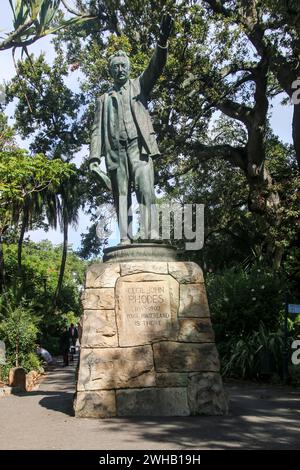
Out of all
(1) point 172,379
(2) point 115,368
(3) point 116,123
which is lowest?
(1) point 172,379

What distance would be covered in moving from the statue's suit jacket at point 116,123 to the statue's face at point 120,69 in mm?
131

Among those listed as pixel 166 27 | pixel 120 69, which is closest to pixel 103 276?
pixel 120 69

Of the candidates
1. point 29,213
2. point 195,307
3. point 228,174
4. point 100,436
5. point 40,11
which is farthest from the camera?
point 29,213

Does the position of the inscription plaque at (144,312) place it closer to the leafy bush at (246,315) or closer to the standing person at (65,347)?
the leafy bush at (246,315)

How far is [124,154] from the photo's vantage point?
23.3 ft

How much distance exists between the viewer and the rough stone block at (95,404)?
5.93 meters

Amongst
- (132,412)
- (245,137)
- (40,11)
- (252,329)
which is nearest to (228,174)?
(245,137)

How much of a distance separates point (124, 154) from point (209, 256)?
63.2ft

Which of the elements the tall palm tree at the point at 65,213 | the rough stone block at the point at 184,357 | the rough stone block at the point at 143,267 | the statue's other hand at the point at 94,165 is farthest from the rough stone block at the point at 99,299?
the tall palm tree at the point at 65,213

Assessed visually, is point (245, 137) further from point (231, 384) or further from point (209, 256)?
point (231, 384)

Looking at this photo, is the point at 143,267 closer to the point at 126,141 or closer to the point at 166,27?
the point at 126,141

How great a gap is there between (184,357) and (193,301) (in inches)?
25.2

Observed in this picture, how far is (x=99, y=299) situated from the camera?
640 cm

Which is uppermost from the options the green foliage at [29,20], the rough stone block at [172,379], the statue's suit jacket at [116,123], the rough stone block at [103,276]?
the green foliage at [29,20]
